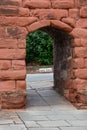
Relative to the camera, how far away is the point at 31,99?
11.6 metres

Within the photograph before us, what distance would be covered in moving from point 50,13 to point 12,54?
1.34 meters

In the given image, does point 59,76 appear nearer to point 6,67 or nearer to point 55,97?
point 55,97

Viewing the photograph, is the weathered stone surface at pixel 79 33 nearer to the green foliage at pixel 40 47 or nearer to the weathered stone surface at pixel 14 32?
the weathered stone surface at pixel 14 32

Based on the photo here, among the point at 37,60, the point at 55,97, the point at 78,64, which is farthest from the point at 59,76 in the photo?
the point at 37,60

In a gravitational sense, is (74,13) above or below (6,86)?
above

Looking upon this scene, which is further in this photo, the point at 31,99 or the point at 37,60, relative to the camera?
the point at 37,60

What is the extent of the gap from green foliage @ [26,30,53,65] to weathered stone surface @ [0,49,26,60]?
1117 centimetres

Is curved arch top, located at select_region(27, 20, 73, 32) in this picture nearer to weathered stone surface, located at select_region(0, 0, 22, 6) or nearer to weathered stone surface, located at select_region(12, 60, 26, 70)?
weathered stone surface, located at select_region(0, 0, 22, 6)

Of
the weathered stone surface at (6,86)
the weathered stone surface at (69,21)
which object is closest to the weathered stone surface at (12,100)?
the weathered stone surface at (6,86)

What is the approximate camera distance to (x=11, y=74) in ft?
33.7

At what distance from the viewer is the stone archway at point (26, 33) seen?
33.7 feet

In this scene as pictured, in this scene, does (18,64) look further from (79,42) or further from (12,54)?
(79,42)

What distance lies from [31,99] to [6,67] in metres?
1.66

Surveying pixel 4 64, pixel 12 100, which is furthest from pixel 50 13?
pixel 12 100
